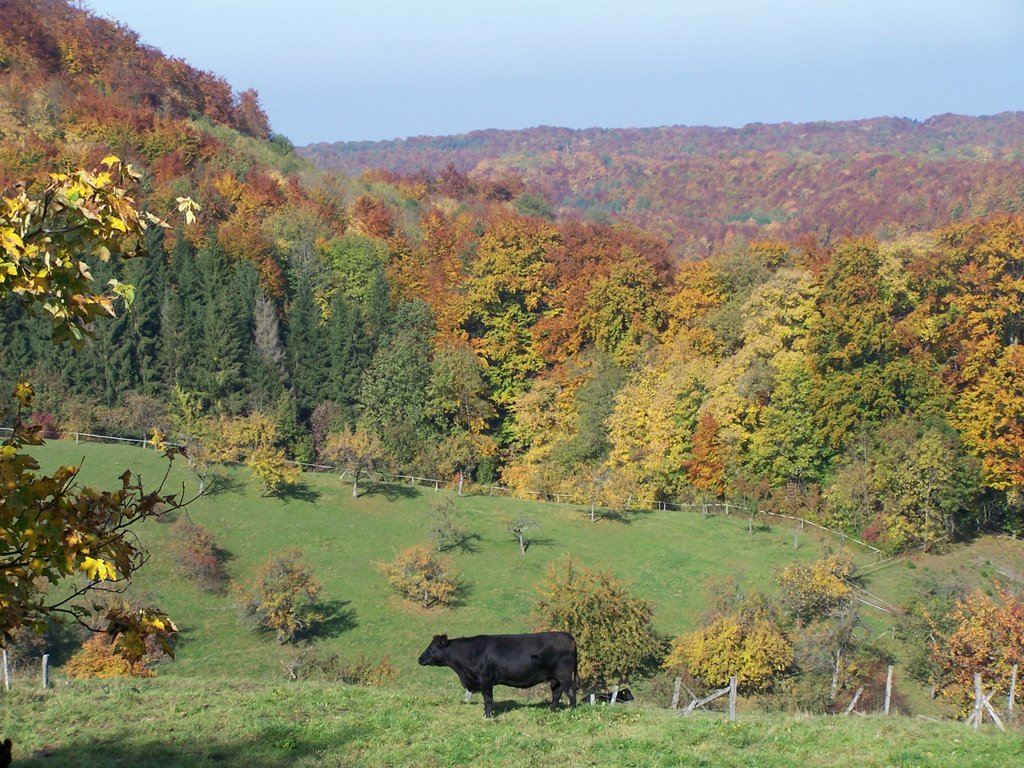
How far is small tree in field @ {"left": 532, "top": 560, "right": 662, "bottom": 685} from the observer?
2525cm

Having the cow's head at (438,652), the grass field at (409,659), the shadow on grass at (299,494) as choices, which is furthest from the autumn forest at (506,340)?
the cow's head at (438,652)

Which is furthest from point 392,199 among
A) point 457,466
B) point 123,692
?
point 123,692

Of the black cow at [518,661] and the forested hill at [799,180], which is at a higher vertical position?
the forested hill at [799,180]

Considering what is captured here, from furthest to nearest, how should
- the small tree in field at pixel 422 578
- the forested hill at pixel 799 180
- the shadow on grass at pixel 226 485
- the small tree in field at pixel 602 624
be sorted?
the forested hill at pixel 799 180 → the shadow on grass at pixel 226 485 → the small tree in field at pixel 422 578 → the small tree in field at pixel 602 624

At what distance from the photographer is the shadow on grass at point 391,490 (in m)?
44.4

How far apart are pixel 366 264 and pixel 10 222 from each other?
60.7 meters

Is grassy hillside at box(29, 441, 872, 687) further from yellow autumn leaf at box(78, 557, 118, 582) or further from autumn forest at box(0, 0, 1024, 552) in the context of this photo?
yellow autumn leaf at box(78, 557, 118, 582)

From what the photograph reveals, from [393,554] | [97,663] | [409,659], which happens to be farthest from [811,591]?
[97,663]

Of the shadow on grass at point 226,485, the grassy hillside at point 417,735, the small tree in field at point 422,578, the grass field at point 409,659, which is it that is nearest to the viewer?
the grassy hillside at point 417,735

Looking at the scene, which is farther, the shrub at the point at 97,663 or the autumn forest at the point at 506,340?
the autumn forest at the point at 506,340

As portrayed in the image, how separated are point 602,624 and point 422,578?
10.0 metres

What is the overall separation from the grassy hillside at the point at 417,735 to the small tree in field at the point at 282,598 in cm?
1718

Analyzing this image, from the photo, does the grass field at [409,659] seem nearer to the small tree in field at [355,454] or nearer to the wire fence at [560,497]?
the wire fence at [560,497]

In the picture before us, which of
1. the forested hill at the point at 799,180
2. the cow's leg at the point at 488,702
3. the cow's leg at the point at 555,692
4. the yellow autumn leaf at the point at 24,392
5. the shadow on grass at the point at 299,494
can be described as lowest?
the shadow on grass at the point at 299,494
